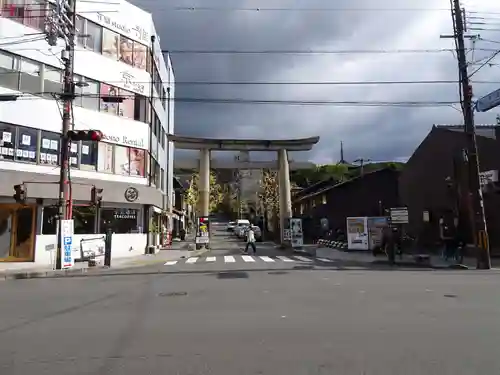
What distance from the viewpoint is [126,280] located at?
635 inches

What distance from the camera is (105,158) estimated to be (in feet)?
92.5

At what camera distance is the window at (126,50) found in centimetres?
2995

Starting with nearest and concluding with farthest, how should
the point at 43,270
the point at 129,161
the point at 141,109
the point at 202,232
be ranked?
the point at 43,270
the point at 129,161
the point at 141,109
the point at 202,232

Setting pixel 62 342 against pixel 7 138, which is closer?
pixel 62 342

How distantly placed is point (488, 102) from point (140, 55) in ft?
69.8

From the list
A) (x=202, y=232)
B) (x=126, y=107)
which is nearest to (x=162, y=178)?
(x=202, y=232)

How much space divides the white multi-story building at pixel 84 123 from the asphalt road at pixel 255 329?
1149cm

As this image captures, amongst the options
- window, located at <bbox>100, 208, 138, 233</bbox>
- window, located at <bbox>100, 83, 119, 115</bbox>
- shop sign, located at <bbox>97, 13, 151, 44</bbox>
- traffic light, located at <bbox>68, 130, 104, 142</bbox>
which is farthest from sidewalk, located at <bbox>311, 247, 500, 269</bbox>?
shop sign, located at <bbox>97, 13, 151, 44</bbox>

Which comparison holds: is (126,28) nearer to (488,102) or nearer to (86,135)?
(86,135)

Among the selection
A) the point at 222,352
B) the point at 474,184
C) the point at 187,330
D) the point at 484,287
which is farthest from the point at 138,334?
the point at 474,184

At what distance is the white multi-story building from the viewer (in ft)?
77.8

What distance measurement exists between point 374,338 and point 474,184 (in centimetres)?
1631

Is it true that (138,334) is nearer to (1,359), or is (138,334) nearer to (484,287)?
(1,359)

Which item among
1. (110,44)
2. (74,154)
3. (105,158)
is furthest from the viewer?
(110,44)
